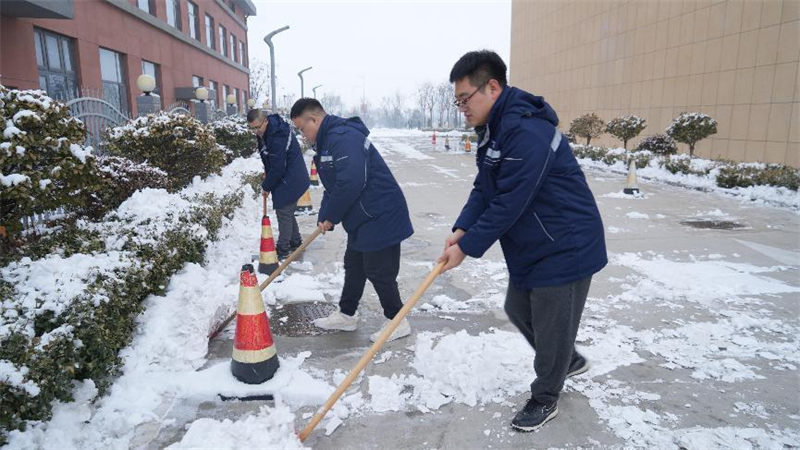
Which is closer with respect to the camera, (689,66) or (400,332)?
(400,332)

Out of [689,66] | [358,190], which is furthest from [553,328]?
[689,66]

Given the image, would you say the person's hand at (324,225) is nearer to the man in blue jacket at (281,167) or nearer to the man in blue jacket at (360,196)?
the man in blue jacket at (360,196)

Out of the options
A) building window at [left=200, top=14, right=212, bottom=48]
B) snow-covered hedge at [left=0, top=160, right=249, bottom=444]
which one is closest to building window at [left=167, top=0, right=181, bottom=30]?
building window at [left=200, top=14, right=212, bottom=48]

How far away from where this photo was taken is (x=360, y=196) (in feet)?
12.1

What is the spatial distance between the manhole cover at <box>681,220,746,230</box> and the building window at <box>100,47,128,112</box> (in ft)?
42.9

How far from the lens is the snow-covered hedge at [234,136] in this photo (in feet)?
41.1

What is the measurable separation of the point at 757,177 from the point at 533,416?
11.2 m

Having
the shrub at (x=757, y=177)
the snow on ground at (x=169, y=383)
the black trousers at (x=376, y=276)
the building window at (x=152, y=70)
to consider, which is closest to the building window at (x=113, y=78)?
the building window at (x=152, y=70)

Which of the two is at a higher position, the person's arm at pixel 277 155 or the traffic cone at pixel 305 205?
the person's arm at pixel 277 155

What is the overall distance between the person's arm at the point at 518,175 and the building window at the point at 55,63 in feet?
32.9

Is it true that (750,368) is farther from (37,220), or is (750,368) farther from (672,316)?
(37,220)

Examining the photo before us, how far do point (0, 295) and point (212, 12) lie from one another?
25.0 metres

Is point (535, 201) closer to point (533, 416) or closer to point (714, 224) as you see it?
point (533, 416)

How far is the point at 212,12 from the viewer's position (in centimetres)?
2428
